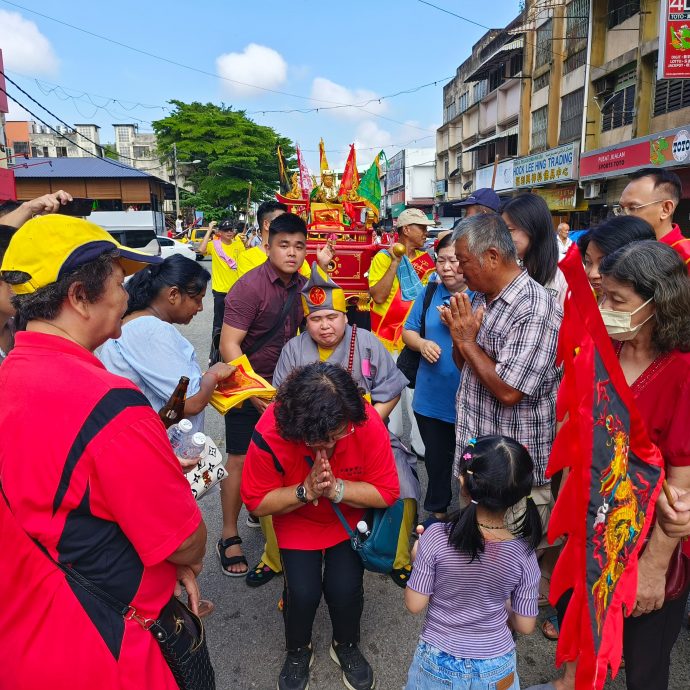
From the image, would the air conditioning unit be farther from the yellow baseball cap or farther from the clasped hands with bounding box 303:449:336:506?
the yellow baseball cap

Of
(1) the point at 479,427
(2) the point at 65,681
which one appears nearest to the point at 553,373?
(1) the point at 479,427

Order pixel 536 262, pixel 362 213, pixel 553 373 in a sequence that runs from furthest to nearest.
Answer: pixel 362 213
pixel 536 262
pixel 553 373

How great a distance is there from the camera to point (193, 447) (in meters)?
2.08

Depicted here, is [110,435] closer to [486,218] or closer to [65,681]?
[65,681]

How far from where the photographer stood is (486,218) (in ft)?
7.55

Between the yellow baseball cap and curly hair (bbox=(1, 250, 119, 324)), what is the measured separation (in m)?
0.01

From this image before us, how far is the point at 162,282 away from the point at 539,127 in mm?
23845

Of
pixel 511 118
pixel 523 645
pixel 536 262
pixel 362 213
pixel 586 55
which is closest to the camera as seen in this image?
pixel 523 645

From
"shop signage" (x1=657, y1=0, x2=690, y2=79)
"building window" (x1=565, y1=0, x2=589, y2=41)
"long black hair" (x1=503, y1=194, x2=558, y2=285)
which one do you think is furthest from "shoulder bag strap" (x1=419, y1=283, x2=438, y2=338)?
"building window" (x1=565, y1=0, x2=589, y2=41)

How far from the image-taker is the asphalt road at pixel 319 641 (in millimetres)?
2309

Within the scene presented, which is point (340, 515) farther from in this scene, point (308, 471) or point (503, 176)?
point (503, 176)

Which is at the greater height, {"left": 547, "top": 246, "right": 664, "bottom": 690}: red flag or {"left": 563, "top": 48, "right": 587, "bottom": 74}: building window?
{"left": 563, "top": 48, "right": 587, "bottom": 74}: building window

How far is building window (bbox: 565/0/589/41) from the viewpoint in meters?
17.2

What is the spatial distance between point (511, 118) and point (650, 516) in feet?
92.9
